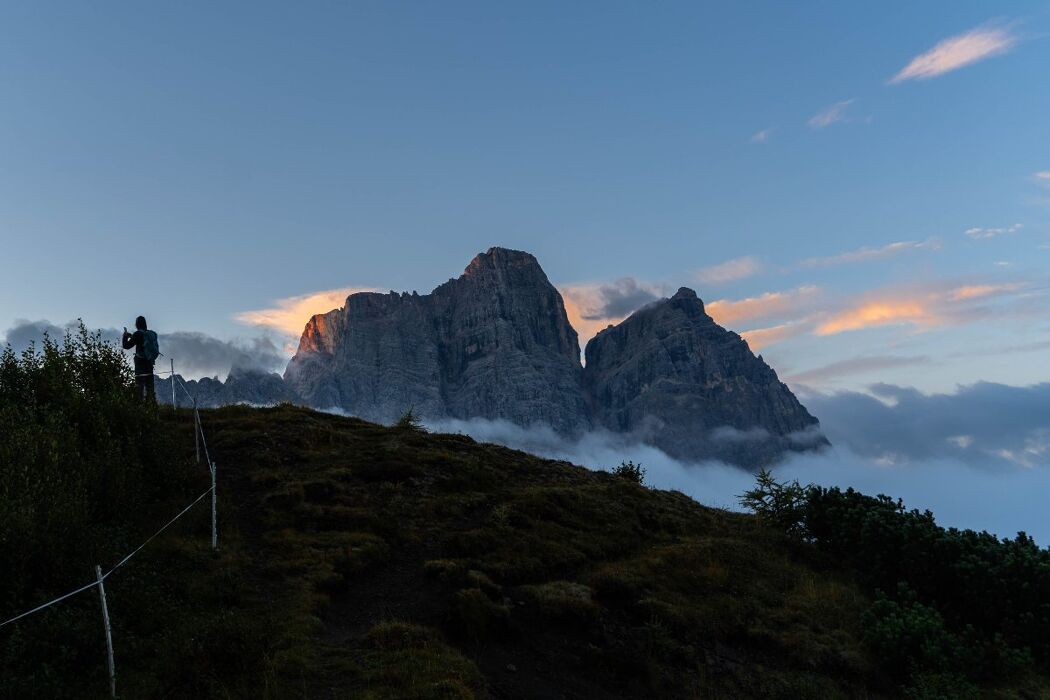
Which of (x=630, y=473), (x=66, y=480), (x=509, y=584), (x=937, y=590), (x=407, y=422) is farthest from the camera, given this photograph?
(x=407, y=422)

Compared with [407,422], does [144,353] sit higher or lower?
higher

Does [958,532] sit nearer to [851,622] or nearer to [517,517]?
[851,622]

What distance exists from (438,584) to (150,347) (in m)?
18.0

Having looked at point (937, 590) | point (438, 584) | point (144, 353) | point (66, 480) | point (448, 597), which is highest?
point (144, 353)

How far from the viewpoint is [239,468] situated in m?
27.2

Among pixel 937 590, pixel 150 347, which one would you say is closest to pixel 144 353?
pixel 150 347

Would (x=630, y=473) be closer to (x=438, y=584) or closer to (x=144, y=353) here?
(x=438, y=584)

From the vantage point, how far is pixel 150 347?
A: 28.4 metres

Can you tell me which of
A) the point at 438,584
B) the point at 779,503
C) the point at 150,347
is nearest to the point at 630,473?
the point at 779,503

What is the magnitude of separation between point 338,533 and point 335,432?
40.0 ft

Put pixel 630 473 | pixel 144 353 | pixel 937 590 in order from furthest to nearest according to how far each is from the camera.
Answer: pixel 630 473 → pixel 144 353 → pixel 937 590

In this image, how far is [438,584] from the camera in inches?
749

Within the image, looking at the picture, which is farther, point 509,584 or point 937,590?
point 937,590

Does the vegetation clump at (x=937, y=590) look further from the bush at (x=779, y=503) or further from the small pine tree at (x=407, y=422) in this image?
the small pine tree at (x=407, y=422)
